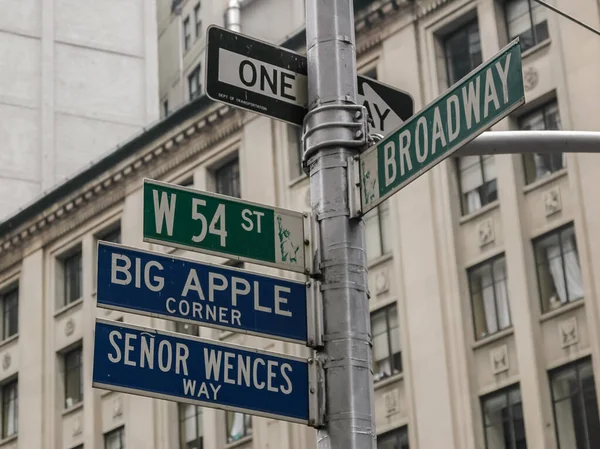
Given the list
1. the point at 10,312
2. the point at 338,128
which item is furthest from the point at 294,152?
the point at 338,128

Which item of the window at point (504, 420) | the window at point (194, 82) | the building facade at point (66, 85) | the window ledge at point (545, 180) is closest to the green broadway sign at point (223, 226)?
the window at point (504, 420)

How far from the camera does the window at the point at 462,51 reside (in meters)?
33.1

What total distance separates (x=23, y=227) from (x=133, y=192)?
5523mm

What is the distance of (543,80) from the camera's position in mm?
30938

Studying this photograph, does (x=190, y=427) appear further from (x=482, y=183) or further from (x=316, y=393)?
(x=316, y=393)

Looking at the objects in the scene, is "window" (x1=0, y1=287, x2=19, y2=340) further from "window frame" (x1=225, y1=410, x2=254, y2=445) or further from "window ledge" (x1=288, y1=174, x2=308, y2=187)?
"window ledge" (x1=288, y1=174, x2=308, y2=187)

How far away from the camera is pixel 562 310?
94.8 ft

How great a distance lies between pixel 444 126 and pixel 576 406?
2121 centimetres

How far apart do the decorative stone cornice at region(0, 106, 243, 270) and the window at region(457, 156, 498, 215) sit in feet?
28.9

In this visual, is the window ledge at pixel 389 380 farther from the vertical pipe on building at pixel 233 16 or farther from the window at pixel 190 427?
the vertical pipe on building at pixel 233 16

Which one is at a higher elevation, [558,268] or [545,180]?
[545,180]

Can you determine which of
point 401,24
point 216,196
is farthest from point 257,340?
point 216,196

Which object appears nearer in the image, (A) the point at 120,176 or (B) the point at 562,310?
(B) the point at 562,310

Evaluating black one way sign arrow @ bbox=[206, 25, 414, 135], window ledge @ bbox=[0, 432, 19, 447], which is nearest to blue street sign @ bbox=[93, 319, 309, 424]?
black one way sign arrow @ bbox=[206, 25, 414, 135]
